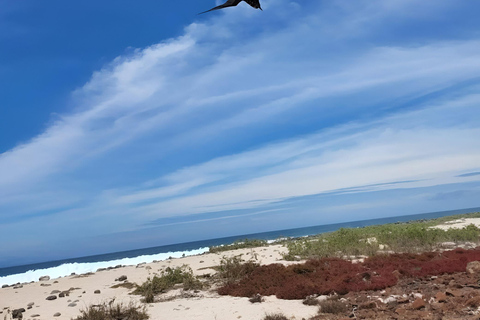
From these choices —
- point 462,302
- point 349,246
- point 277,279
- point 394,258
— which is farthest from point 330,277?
point 349,246

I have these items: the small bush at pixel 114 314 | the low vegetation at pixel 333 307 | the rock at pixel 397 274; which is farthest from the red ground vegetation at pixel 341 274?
the small bush at pixel 114 314

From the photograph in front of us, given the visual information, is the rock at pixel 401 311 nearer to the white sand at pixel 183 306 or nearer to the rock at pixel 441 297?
the rock at pixel 441 297

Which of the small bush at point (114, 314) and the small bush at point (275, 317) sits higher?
the small bush at point (114, 314)

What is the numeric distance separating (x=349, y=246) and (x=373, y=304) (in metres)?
9.84

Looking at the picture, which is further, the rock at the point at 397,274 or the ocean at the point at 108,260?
the ocean at the point at 108,260

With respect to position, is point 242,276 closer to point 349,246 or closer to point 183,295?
point 183,295

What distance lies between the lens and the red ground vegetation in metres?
9.73

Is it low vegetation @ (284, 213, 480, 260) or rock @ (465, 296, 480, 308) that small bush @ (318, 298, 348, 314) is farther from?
low vegetation @ (284, 213, 480, 260)

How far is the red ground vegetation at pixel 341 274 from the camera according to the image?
9727 millimetres

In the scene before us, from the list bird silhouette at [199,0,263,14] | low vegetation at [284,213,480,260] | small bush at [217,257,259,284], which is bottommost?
low vegetation at [284,213,480,260]

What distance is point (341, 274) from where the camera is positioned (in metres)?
10.8

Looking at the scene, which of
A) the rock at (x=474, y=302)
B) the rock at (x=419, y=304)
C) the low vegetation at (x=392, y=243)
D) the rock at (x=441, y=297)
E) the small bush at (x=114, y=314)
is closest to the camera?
the rock at (x=474, y=302)

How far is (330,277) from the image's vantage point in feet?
35.2

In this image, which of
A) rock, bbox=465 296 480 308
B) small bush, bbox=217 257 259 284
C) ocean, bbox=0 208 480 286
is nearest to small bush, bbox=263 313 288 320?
rock, bbox=465 296 480 308
